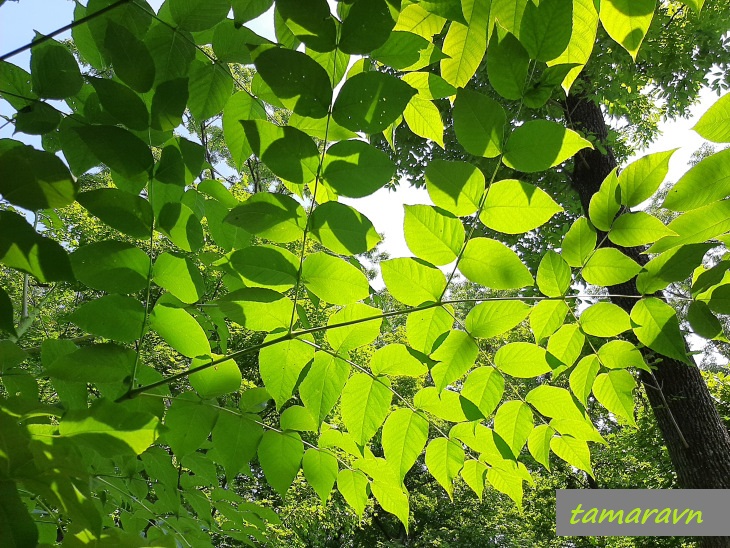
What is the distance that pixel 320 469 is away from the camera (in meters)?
0.95

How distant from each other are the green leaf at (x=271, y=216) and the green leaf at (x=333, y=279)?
0.05m

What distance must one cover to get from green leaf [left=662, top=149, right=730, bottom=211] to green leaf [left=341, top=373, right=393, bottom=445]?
52 cm

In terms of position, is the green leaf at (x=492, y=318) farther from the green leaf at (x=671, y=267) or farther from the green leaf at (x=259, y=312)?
the green leaf at (x=259, y=312)

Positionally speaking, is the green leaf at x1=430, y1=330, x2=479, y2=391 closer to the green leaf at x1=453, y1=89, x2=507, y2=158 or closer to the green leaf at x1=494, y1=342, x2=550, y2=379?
the green leaf at x1=494, y1=342, x2=550, y2=379

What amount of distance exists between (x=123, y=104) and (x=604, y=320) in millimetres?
804

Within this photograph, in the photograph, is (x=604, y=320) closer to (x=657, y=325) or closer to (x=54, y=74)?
(x=657, y=325)

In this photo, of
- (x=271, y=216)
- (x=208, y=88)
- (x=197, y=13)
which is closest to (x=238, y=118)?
(x=208, y=88)

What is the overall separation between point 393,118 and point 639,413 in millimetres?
8540

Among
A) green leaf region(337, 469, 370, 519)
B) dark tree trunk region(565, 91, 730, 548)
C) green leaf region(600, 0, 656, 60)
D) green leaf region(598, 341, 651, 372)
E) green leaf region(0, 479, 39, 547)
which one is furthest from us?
dark tree trunk region(565, 91, 730, 548)

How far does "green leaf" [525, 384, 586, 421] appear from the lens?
0.90 metres

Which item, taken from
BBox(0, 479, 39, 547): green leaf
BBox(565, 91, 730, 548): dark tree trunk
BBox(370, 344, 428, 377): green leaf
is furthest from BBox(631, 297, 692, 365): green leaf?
BBox(565, 91, 730, 548): dark tree trunk

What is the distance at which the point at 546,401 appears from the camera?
90cm

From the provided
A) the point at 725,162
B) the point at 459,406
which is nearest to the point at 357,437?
the point at 459,406

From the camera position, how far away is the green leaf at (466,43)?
2.13 feet
